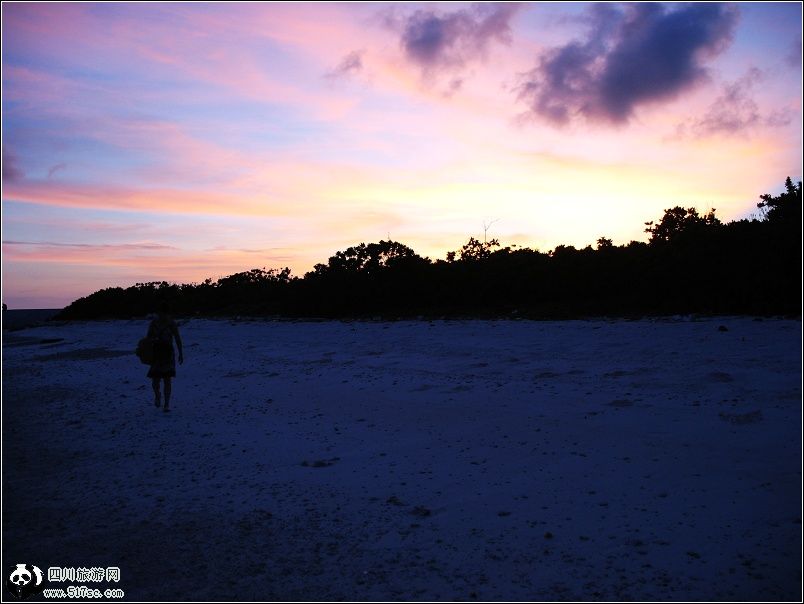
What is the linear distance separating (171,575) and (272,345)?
42.5ft

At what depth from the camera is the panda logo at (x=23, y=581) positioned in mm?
3766

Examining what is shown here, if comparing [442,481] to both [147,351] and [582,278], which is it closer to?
[147,351]

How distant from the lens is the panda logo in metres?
3.77

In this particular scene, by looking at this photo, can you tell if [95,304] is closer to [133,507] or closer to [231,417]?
[231,417]

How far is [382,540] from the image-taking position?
419 cm

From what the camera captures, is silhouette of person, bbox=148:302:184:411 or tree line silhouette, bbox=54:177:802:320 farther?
tree line silhouette, bbox=54:177:802:320

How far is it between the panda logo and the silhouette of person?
16.3 feet

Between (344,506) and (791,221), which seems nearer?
(344,506)

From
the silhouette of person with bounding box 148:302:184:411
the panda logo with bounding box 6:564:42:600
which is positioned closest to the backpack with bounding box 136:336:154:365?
the silhouette of person with bounding box 148:302:184:411

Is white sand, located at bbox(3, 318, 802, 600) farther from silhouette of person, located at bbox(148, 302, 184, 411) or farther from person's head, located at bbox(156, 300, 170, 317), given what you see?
person's head, located at bbox(156, 300, 170, 317)

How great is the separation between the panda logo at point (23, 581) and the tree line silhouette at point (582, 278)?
259 inches

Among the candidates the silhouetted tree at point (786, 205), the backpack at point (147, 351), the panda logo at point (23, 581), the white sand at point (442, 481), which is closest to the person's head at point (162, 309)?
the backpack at point (147, 351)

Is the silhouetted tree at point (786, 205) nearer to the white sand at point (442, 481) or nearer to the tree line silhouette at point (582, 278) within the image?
the tree line silhouette at point (582, 278)

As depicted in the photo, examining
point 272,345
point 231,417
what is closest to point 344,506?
point 231,417
